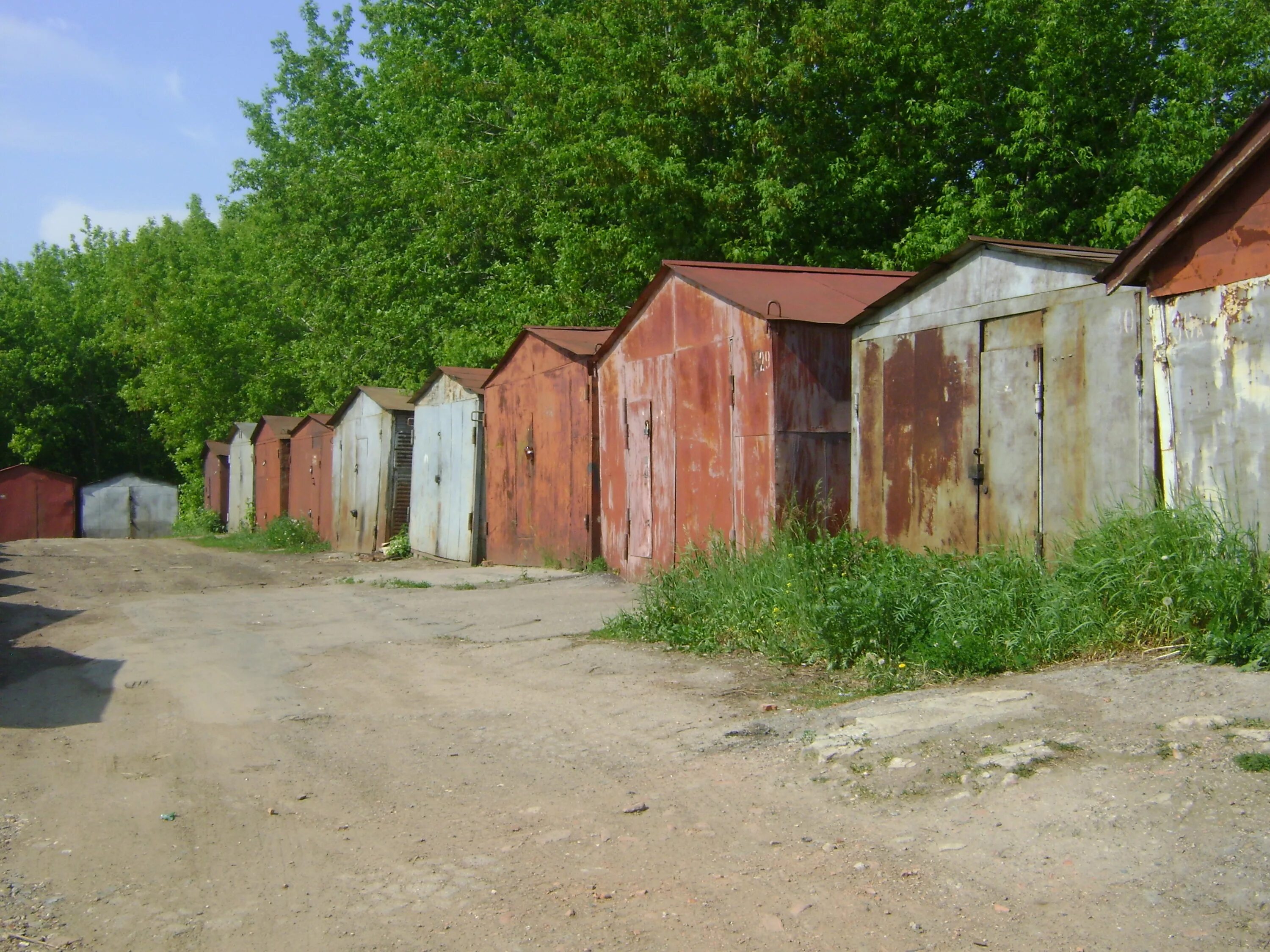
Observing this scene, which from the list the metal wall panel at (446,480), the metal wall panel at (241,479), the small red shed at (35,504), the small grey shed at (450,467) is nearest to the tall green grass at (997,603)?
the small grey shed at (450,467)

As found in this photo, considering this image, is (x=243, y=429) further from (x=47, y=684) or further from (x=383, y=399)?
(x=47, y=684)

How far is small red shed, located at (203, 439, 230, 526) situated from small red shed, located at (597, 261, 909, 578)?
21344mm

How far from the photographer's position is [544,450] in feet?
43.8

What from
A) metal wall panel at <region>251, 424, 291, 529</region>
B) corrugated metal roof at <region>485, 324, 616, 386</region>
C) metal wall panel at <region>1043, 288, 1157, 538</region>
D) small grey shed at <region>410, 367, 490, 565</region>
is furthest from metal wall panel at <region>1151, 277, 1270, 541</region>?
metal wall panel at <region>251, 424, 291, 529</region>

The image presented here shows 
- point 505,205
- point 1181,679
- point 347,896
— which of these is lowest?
point 347,896

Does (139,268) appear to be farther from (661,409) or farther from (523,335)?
(661,409)

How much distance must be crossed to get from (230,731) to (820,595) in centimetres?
359

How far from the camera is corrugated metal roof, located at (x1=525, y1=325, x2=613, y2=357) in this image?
12.5 metres

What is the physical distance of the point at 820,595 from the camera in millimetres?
6871

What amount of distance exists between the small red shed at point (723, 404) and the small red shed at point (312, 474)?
31.6ft

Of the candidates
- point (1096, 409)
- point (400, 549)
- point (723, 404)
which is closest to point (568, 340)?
point (723, 404)

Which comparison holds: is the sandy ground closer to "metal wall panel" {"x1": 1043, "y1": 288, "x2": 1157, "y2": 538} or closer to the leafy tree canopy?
"metal wall panel" {"x1": 1043, "y1": 288, "x2": 1157, "y2": 538}

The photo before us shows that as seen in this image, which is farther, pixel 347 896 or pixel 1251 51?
pixel 1251 51

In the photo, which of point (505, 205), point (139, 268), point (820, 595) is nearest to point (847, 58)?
point (505, 205)
